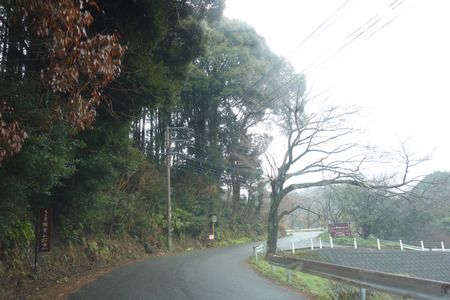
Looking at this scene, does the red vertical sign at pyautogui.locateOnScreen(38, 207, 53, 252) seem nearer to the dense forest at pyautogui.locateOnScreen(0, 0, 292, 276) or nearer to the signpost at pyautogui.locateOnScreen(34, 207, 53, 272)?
the signpost at pyautogui.locateOnScreen(34, 207, 53, 272)

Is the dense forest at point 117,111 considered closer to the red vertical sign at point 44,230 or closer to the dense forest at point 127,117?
the dense forest at point 127,117

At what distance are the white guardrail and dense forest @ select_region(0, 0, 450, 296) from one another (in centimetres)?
517

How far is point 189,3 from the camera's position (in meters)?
11.1

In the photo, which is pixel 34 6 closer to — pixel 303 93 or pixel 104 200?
pixel 104 200

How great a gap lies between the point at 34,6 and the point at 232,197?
33.6 m

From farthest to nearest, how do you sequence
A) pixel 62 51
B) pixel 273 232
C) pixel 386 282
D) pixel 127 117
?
pixel 273 232 → pixel 127 117 → pixel 386 282 → pixel 62 51

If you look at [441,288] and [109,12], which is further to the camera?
[109,12]

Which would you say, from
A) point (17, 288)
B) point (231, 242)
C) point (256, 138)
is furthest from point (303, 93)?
point (231, 242)

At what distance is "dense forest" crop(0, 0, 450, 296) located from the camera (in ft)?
16.5

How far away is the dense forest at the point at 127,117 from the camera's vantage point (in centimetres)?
502

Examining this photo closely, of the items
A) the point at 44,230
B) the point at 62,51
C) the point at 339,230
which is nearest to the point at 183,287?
the point at 44,230

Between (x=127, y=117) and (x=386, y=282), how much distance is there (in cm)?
768

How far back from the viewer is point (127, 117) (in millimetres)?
10422

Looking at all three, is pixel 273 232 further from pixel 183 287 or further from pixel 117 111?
pixel 117 111
